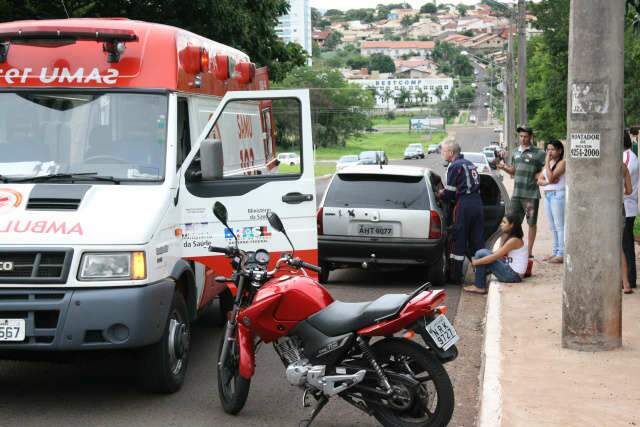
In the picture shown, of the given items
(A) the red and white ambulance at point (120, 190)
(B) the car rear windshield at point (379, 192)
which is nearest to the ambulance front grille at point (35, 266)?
(A) the red and white ambulance at point (120, 190)

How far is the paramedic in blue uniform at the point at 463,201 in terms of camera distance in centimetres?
1284

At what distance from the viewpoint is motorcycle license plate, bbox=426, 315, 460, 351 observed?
6066mm

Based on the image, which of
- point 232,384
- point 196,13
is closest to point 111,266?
point 232,384

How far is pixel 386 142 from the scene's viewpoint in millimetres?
132750

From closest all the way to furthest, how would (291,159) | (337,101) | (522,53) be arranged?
(291,159)
(522,53)
(337,101)

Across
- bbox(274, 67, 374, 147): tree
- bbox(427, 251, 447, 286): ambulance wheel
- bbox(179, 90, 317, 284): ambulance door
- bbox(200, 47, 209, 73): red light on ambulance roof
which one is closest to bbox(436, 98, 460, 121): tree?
bbox(274, 67, 374, 147): tree

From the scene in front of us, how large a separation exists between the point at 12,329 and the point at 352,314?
227 centimetres

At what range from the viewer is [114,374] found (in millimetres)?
8273

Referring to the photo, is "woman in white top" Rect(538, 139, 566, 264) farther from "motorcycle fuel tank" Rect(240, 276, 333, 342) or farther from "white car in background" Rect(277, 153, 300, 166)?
"motorcycle fuel tank" Rect(240, 276, 333, 342)

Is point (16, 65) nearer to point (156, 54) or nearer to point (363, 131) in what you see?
point (156, 54)

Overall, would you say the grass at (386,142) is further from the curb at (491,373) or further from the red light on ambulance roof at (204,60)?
the red light on ambulance roof at (204,60)

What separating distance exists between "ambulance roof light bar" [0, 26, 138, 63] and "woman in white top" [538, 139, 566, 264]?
7.84m

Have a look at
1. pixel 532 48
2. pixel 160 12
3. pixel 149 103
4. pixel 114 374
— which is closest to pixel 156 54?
pixel 149 103

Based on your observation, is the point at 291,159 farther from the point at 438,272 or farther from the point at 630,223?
the point at 438,272
